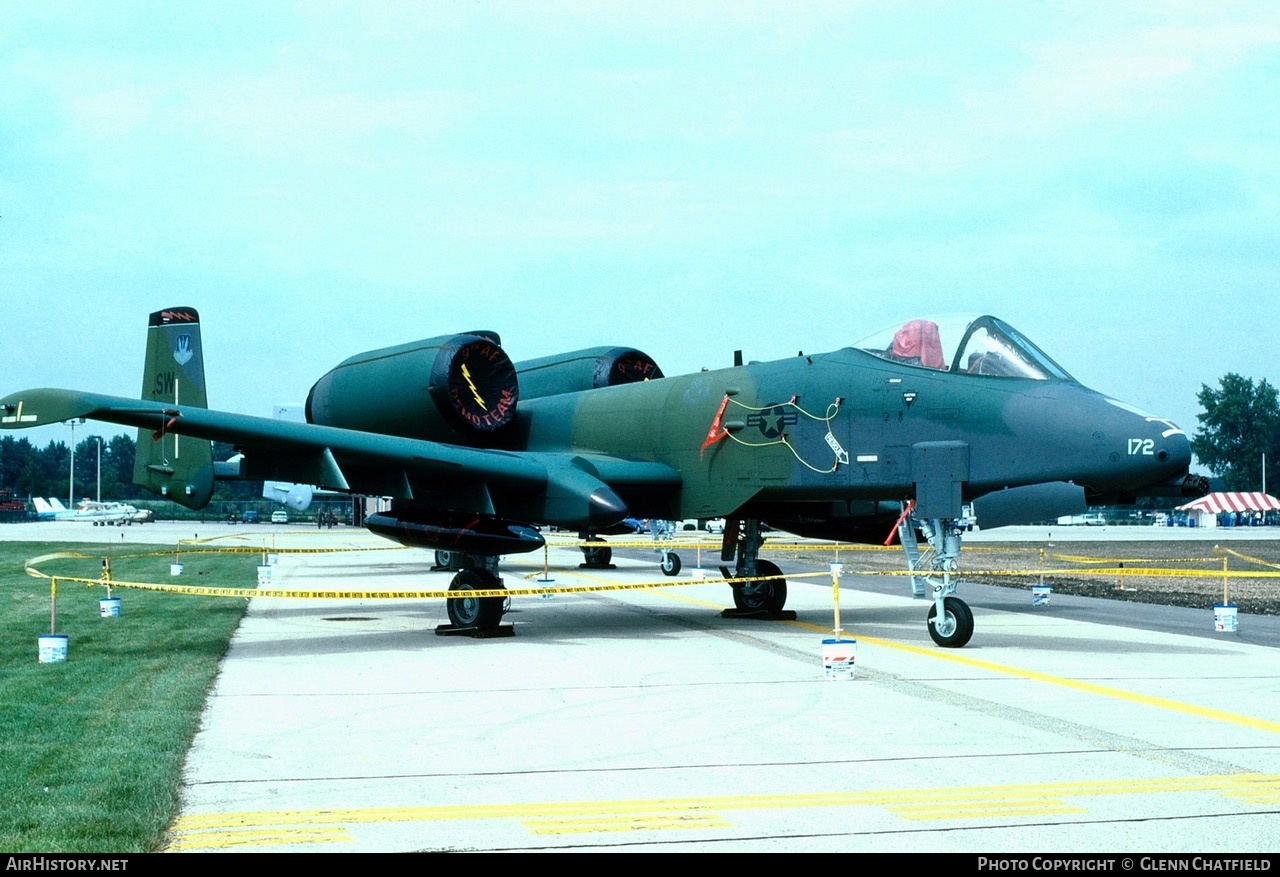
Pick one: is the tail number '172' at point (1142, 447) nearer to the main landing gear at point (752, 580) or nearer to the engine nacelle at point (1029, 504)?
the engine nacelle at point (1029, 504)

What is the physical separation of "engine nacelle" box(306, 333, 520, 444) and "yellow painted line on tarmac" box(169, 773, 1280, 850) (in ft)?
33.4

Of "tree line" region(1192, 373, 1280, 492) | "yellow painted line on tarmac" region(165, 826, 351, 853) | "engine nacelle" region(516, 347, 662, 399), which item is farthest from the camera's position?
"tree line" region(1192, 373, 1280, 492)

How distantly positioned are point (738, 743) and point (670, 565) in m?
19.6

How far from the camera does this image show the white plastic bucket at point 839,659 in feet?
34.3

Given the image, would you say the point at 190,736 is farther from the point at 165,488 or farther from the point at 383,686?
the point at 165,488

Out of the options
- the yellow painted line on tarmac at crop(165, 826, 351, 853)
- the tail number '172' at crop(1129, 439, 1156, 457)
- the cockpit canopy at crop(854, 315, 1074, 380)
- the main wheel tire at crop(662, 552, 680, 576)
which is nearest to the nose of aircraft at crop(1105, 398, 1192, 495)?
the tail number '172' at crop(1129, 439, 1156, 457)

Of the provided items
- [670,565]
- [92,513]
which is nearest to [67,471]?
[92,513]

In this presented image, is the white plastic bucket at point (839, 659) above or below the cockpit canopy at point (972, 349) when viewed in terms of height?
below

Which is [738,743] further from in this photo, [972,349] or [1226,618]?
[1226,618]

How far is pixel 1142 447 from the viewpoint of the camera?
11.5m

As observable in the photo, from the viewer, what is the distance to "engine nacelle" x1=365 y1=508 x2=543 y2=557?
14.2m

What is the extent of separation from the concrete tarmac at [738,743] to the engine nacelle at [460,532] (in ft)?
3.65

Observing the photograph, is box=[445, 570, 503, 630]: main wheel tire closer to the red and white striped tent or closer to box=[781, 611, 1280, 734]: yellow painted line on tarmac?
box=[781, 611, 1280, 734]: yellow painted line on tarmac

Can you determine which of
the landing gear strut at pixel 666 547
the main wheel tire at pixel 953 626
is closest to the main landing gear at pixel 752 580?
the landing gear strut at pixel 666 547
